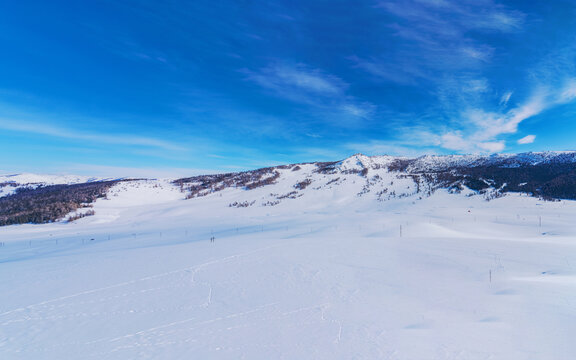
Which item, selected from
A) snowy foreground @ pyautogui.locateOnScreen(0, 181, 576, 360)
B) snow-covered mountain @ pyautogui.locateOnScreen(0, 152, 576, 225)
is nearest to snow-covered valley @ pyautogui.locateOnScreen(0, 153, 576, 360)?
snowy foreground @ pyautogui.locateOnScreen(0, 181, 576, 360)

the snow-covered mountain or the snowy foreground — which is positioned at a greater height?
the snow-covered mountain

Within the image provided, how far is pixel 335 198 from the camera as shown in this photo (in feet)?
152

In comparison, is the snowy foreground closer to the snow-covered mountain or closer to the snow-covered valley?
the snow-covered valley

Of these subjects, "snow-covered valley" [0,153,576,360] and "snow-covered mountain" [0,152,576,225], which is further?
"snow-covered mountain" [0,152,576,225]

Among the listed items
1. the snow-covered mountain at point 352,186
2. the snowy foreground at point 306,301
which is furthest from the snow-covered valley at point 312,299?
the snow-covered mountain at point 352,186

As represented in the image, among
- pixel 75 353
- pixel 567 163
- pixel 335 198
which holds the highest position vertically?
pixel 567 163

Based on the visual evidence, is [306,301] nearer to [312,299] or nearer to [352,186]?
[312,299]

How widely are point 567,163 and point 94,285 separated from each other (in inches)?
3068

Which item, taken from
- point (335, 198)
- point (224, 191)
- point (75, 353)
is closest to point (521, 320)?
point (75, 353)

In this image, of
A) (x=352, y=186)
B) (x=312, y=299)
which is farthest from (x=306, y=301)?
(x=352, y=186)

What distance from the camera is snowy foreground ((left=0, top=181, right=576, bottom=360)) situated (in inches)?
227

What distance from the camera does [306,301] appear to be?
27.3 ft

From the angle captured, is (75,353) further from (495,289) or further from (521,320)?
(495,289)

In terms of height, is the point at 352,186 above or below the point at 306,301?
above
